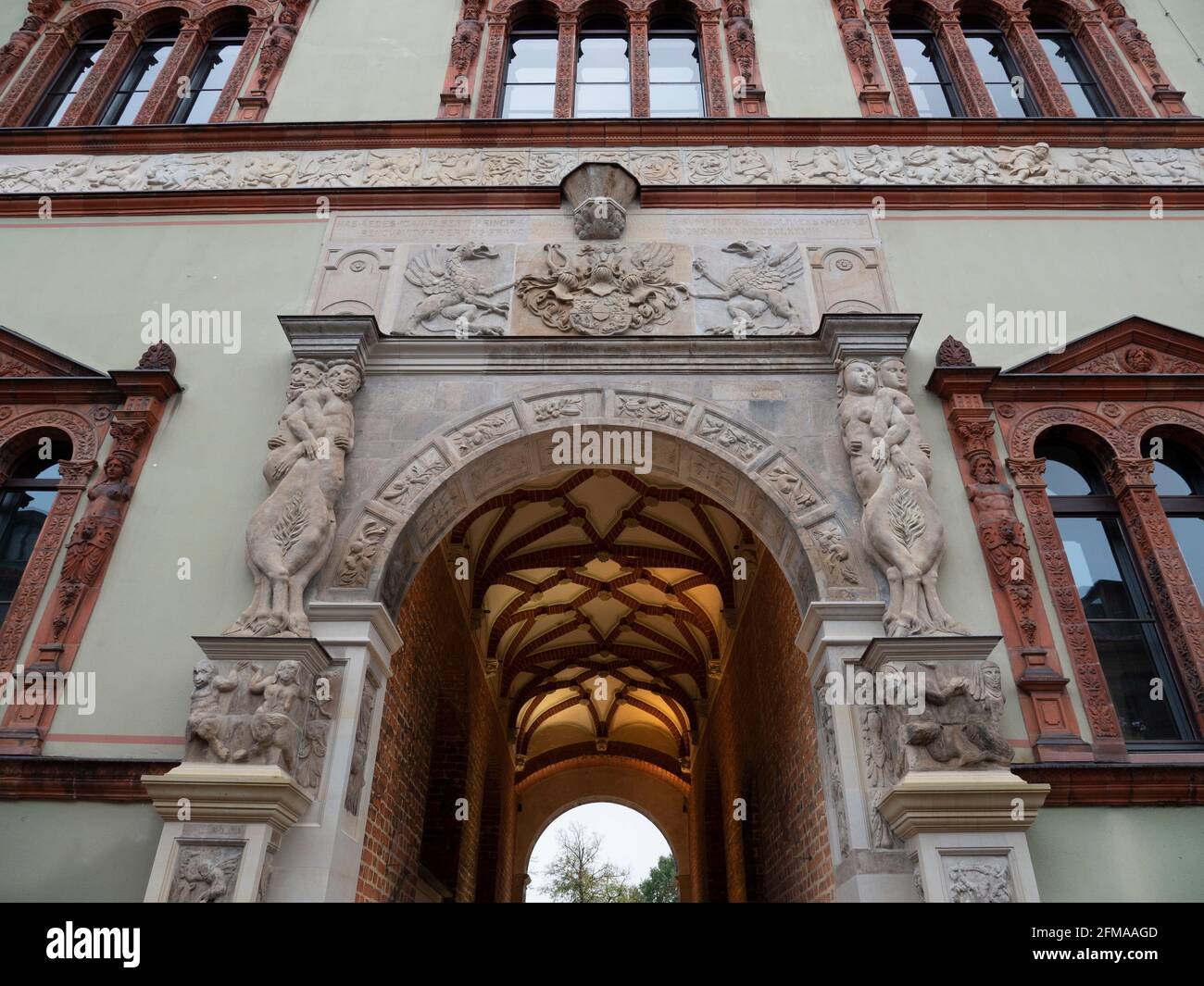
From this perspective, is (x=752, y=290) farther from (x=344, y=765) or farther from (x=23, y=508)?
(x=23, y=508)

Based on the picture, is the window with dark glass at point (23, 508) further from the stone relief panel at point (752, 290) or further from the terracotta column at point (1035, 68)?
the terracotta column at point (1035, 68)

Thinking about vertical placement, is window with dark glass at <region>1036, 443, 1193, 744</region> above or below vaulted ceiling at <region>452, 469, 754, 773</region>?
below

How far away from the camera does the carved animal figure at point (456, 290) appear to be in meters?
7.06

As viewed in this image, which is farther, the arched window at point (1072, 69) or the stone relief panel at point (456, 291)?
the arched window at point (1072, 69)

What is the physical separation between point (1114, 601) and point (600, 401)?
4.14 meters

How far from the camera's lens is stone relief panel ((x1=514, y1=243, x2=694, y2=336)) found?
7.00 metres

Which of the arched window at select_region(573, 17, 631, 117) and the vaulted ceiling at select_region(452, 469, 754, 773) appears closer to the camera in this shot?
the arched window at select_region(573, 17, 631, 117)

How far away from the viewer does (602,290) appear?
7.19 m

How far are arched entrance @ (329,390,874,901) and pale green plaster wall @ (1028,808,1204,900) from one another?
5.04 feet

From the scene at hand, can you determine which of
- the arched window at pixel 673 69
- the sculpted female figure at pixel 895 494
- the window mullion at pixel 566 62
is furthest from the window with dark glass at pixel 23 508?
the arched window at pixel 673 69

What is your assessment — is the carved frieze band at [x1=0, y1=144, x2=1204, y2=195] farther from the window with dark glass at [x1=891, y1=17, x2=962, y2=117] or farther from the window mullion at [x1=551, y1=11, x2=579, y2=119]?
the window with dark glass at [x1=891, y1=17, x2=962, y2=117]

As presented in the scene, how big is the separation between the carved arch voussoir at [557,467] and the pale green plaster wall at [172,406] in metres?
1.06

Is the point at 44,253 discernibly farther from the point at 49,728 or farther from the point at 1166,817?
the point at 1166,817

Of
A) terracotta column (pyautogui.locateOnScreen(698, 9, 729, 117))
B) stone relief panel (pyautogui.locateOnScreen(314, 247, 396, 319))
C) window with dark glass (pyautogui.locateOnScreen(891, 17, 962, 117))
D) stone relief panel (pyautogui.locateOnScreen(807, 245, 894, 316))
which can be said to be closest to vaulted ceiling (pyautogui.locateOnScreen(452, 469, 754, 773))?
stone relief panel (pyautogui.locateOnScreen(314, 247, 396, 319))
